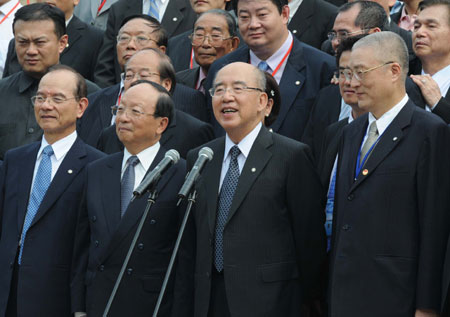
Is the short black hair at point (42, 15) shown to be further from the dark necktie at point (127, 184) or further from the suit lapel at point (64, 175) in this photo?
the dark necktie at point (127, 184)

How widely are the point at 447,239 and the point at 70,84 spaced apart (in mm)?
3092

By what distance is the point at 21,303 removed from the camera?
20.6 feet

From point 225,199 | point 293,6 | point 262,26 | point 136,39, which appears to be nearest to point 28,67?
point 136,39

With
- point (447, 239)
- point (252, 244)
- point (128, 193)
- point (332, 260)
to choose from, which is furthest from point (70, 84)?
point (447, 239)

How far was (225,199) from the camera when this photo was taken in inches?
227

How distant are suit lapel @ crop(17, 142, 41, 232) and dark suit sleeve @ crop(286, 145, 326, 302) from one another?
1.97m

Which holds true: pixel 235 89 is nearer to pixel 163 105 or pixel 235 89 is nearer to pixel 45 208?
pixel 163 105

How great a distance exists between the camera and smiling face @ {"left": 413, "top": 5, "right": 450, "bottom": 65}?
6.86 meters

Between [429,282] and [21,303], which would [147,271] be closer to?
[21,303]

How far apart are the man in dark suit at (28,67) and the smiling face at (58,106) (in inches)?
39.8

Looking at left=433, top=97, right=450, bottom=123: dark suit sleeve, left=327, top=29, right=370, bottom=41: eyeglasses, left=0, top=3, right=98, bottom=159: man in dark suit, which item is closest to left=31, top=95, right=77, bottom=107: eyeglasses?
left=0, top=3, right=98, bottom=159: man in dark suit

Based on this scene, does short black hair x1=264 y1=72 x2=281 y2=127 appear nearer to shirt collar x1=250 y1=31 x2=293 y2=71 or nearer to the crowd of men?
the crowd of men

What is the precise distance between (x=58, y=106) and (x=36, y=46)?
1633 millimetres

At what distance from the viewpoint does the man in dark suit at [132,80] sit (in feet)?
23.5
